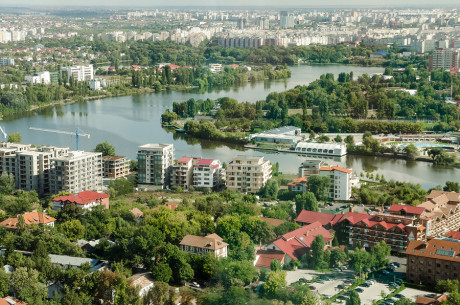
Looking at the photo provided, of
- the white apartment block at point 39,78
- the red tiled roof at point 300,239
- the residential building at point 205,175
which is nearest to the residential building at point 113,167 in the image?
the residential building at point 205,175

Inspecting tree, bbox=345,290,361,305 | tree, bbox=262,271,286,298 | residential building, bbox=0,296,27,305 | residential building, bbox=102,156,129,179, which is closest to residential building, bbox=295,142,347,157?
residential building, bbox=102,156,129,179

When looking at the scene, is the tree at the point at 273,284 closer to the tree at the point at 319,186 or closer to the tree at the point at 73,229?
the tree at the point at 73,229

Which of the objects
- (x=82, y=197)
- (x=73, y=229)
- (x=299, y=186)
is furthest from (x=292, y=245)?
(x=82, y=197)

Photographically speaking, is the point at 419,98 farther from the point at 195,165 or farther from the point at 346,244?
the point at 346,244

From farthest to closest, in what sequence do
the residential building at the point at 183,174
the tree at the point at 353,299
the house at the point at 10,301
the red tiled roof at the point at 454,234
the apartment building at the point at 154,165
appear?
the apartment building at the point at 154,165 → the residential building at the point at 183,174 → the red tiled roof at the point at 454,234 → the tree at the point at 353,299 → the house at the point at 10,301

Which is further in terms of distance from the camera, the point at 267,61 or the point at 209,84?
the point at 267,61

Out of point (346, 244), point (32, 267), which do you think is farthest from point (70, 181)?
point (346, 244)

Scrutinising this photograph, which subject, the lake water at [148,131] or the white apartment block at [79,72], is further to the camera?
the white apartment block at [79,72]
